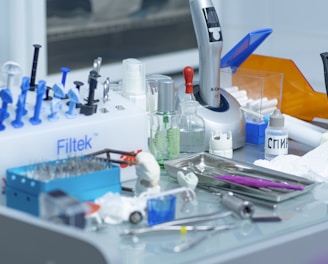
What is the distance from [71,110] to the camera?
1.23m

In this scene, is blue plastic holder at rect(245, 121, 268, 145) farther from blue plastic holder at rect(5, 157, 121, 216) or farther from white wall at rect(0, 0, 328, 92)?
white wall at rect(0, 0, 328, 92)

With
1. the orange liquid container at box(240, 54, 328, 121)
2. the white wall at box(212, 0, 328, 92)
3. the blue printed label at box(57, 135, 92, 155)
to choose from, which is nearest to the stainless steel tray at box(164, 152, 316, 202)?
the blue printed label at box(57, 135, 92, 155)

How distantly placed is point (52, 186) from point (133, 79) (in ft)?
1.22

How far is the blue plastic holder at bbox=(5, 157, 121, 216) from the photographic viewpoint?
1079mm

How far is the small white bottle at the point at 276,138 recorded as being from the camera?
4.73ft

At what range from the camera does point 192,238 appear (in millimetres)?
1058

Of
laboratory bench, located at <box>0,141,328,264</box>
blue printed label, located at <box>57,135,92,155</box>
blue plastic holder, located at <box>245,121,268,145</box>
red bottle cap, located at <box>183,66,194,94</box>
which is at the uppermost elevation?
red bottle cap, located at <box>183,66,194,94</box>

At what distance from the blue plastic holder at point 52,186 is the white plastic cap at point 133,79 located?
26cm

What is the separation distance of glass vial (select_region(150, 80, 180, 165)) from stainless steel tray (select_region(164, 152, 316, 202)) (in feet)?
0.16

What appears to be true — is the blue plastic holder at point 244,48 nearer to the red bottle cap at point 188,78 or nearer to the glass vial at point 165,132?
the red bottle cap at point 188,78

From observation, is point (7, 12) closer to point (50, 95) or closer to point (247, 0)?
point (247, 0)

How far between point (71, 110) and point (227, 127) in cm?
35

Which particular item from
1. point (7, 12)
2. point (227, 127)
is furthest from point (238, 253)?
point (7, 12)

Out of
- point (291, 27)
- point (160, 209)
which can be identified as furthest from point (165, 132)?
point (291, 27)
